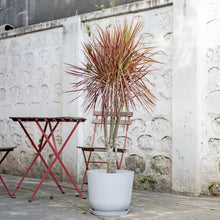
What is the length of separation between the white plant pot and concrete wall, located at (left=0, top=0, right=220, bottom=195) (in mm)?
1188

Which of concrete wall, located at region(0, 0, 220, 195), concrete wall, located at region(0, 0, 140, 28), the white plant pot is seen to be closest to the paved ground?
the white plant pot

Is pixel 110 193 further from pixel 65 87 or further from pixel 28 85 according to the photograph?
pixel 28 85

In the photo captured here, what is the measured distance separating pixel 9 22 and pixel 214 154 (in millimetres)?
4161

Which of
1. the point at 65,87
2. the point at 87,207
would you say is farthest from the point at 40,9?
the point at 87,207

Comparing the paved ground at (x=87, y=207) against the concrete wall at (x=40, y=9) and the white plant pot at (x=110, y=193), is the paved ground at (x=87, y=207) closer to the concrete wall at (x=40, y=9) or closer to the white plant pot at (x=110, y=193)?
the white plant pot at (x=110, y=193)

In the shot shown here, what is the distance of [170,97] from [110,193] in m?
1.66

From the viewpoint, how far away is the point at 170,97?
4320mm

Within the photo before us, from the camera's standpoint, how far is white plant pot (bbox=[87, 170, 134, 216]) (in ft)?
10.0

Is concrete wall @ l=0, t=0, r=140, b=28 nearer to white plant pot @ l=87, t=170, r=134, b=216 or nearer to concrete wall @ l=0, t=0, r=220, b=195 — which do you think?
concrete wall @ l=0, t=0, r=220, b=195

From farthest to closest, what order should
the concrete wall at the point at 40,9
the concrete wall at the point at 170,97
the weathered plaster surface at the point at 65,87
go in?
the concrete wall at the point at 40,9 → the weathered plaster surface at the point at 65,87 → the concrete wall at the point at 170,97

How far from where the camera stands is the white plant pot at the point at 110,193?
10.0ft

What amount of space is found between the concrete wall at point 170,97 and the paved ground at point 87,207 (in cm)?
33

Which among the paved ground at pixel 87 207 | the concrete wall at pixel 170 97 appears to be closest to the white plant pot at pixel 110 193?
the paved ground at pixel 87 207

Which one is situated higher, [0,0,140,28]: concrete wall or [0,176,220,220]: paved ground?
[0,0,140,28]: concrete wall
